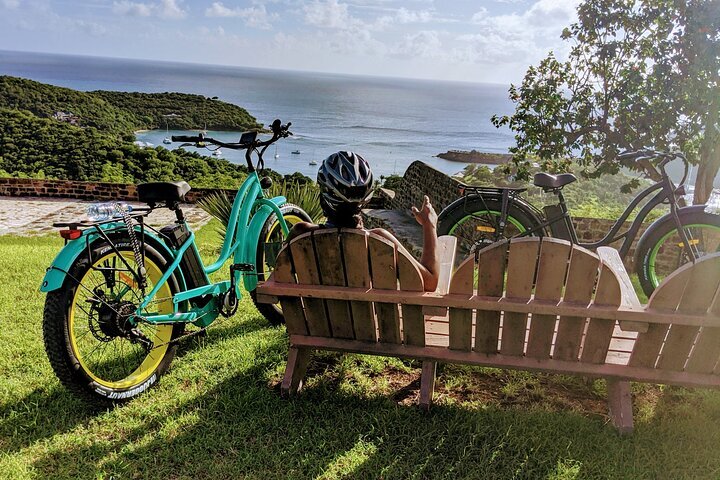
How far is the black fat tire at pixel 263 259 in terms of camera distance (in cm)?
372

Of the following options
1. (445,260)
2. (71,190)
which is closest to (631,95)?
(445,260)

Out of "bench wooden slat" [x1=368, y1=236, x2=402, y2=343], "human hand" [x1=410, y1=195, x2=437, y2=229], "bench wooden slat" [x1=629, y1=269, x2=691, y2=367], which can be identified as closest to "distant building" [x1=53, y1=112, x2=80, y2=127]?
"bench wooden slat" [x1=368, y1=236, x2=402, y2=343]

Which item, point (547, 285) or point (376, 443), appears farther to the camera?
point (376, 443)

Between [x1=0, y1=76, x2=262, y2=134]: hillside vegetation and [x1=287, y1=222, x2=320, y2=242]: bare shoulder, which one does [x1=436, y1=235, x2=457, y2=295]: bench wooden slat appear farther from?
[x1=0, y1=76, x2=262, y2=134]: hillside vegetation

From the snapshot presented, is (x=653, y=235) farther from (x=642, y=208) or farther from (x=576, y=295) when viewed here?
(x=576, y=295)

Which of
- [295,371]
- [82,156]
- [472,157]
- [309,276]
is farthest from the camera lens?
[472,157]

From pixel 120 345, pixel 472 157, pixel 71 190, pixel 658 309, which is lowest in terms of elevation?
pixel 472 157

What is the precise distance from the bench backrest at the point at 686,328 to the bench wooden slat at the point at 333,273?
1376 millimetres

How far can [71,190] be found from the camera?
52.3ft

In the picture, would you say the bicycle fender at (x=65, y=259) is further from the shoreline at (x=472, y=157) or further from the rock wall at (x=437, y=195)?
the shoreline at (x=472, y=157)

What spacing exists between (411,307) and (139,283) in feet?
4.55

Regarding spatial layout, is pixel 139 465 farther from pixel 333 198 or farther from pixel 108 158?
pixel 108 158

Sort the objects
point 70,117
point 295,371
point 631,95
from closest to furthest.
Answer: point 295,371, point 631,95, point 70,117

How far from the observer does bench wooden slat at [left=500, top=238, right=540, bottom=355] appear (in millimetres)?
2340
